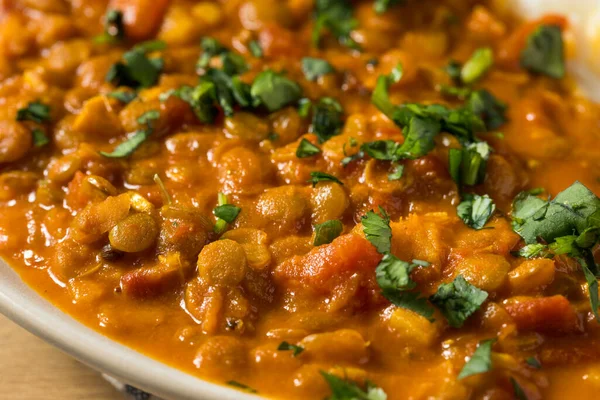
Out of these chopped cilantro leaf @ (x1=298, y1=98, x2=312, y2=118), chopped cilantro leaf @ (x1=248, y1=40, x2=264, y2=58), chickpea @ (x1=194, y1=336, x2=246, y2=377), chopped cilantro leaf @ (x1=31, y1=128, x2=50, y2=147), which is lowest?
chickpea @ (x1=194, y1=336, x2=246, y2=377)

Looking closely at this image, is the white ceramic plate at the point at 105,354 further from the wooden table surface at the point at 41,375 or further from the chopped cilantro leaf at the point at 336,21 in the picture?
the chopped cilantro leaf at the point at 336,21

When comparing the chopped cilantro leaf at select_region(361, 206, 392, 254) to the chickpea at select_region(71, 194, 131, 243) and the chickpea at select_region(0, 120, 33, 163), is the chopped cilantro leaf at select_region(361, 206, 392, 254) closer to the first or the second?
the chickpea at select_region(71, 194, 131, 243)

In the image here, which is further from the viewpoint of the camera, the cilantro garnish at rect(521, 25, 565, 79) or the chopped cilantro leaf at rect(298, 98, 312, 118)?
the cilantro garnish at rect(521, 25, 565, 79)

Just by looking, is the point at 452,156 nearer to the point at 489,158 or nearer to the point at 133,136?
the point at 489,158

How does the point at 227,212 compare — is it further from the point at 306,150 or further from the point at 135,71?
the point at 135,71

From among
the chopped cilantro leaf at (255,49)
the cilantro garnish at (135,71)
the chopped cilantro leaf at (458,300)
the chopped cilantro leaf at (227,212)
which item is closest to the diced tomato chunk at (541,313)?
the chopped cilantro leaf at (458,300)

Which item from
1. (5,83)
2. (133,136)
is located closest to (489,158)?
(133,136)

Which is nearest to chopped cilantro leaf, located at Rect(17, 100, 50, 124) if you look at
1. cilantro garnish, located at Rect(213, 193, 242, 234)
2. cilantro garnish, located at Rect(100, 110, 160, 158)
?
cilantro garnish, located at Rect(100, 110, 160, 158)
